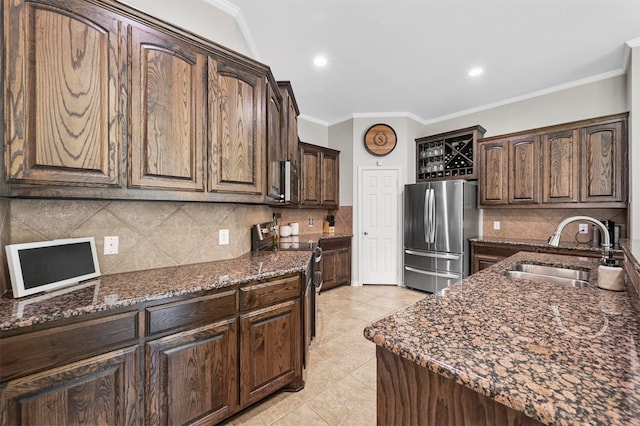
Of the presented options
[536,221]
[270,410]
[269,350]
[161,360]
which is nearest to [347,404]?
[270,410]

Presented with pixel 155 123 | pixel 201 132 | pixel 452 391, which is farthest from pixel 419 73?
pixel 452 391

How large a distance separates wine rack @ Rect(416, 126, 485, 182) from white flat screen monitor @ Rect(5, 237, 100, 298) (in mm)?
4354

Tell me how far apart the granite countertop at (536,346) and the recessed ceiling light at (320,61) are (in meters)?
2.86

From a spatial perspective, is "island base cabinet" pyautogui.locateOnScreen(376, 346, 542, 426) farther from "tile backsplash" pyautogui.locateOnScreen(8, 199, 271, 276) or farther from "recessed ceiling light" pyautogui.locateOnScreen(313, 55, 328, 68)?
"recessed ceiling light" pyautogui.locateOnScreen(313, 55, 328, 68)

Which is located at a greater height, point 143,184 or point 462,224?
point 143,184

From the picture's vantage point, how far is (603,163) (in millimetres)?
2945

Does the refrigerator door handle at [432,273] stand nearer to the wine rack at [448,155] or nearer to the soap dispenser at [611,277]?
the wine rack at [448,155]

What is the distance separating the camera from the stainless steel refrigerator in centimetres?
371

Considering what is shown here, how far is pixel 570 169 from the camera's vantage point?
315 cm

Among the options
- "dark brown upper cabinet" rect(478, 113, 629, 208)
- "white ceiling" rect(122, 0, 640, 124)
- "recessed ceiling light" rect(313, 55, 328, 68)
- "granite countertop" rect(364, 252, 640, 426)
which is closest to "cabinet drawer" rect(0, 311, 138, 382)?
"granite countertop" rect(364, 252, 640, 426)

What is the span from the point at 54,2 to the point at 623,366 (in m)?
2.59

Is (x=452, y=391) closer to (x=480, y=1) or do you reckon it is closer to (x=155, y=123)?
(x=155, y=123)

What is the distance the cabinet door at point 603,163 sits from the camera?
285cm

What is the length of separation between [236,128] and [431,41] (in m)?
→ 2.23
